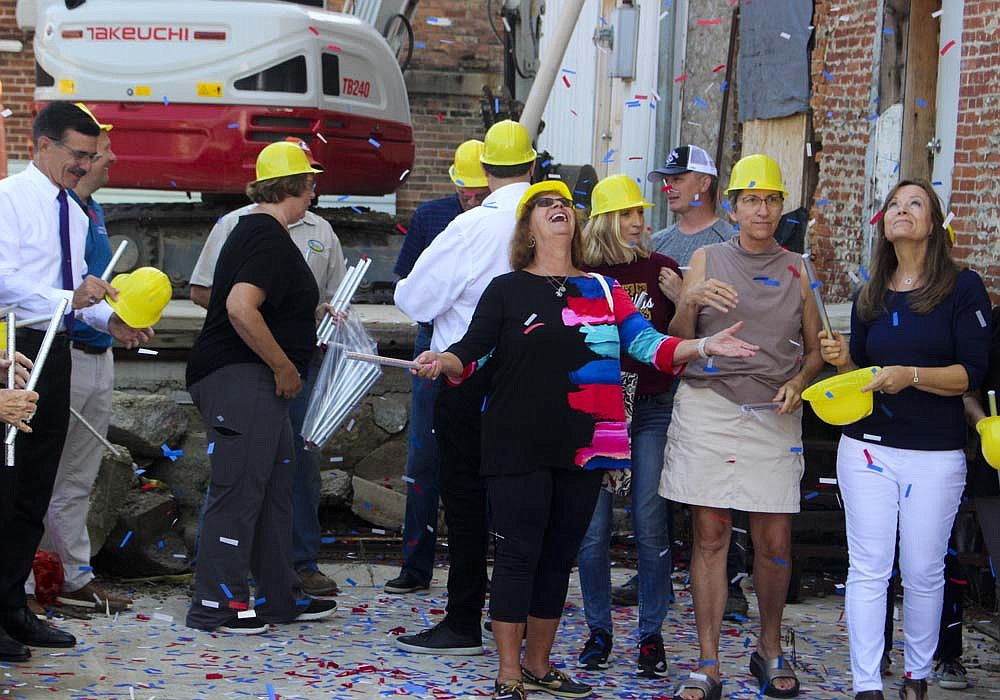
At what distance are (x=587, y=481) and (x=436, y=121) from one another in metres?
14.0

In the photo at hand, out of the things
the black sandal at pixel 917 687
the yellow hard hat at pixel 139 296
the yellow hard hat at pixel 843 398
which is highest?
the yellow hard hat at pixel 139 296

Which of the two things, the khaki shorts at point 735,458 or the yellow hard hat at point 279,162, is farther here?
the yellow hard hat at point 279,162

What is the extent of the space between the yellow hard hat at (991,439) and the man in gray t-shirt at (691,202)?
67.3 inches

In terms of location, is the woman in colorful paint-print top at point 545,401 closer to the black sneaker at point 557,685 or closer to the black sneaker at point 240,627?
the black sneaker at point 557,685

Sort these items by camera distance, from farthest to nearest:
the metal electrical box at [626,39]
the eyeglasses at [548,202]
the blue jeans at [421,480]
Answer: the metal electrical box at [626,39], the blue jeans at [421,480], the eyeglasses at [548,202]

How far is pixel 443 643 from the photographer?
570 cm

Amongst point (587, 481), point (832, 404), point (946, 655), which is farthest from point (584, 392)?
point (946, 655)

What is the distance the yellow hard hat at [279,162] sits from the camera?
583cm

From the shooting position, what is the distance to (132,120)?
33.4ft

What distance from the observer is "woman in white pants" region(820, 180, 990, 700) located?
4.91m

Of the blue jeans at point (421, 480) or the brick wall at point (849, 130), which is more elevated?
the brick wall at point (849, 130)

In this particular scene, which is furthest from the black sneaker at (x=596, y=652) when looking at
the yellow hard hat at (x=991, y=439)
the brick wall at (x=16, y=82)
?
the brick wall at (x=16, y=82)

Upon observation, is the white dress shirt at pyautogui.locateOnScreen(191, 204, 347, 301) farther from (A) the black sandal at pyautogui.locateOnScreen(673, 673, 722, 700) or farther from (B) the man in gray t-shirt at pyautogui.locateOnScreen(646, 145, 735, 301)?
(A) the black sandal at pyautogui.locateOnScreen(673, 673, 722, 700)

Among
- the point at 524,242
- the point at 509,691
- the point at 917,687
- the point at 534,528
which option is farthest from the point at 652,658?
the point at 524,242
